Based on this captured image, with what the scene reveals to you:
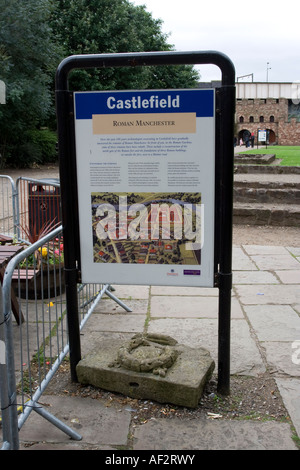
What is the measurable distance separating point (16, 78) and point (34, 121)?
3.92m

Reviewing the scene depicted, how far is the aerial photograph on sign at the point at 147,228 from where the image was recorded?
312cm

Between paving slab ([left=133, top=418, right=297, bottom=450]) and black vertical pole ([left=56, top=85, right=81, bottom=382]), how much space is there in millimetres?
795

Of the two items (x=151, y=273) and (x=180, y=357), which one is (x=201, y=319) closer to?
(x=180, y=357)

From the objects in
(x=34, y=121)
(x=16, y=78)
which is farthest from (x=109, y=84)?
(x=16, y=78)

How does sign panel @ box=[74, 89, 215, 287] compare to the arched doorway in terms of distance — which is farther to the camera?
the arched doorway

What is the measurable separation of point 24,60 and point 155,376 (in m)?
19.6

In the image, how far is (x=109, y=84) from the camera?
24812mm

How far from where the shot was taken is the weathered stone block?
301 centimetres

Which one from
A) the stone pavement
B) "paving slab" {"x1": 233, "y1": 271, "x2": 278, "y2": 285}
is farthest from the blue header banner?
"paving slab" {"x1": 233, "y1": 271, "x2": 278, "y2": 285}

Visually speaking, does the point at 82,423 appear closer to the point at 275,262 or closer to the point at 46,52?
the point at 275,262

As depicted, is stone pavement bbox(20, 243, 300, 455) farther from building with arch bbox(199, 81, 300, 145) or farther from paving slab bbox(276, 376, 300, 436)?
building with arch bbox(199, 81, 300, 145)

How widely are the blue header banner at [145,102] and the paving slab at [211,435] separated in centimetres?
183

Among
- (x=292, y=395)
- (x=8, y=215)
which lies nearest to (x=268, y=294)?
(x=292, y=395)
